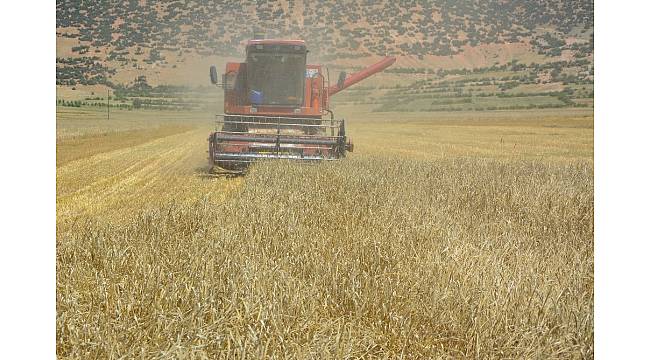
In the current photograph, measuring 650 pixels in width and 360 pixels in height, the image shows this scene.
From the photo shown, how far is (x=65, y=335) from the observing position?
9.46ft

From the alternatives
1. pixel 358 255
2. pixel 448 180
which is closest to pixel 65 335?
pixel 358 255

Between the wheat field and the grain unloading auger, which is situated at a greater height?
the grain unloading auger

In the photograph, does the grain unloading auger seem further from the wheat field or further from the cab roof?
the wheat field

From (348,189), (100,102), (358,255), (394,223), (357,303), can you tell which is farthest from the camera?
(100,102)

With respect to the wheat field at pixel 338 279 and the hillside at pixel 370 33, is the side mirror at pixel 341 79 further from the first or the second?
the hillside at pixel 370 33

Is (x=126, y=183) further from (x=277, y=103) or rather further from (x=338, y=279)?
(x=338, y=279)

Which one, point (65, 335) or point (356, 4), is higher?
point (356, 4)

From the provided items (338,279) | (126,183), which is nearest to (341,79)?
(126,183)

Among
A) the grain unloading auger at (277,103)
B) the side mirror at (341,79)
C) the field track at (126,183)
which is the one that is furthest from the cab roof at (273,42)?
the field track at (126,183)

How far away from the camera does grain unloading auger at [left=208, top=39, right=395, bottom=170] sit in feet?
41.6

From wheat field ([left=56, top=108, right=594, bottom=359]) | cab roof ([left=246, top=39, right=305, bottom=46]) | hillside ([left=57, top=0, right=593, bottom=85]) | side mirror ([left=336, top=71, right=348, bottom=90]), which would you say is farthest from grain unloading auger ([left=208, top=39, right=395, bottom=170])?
hillside ([left=57, top=0, right=593, bottom=85])

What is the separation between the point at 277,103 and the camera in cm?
1346
